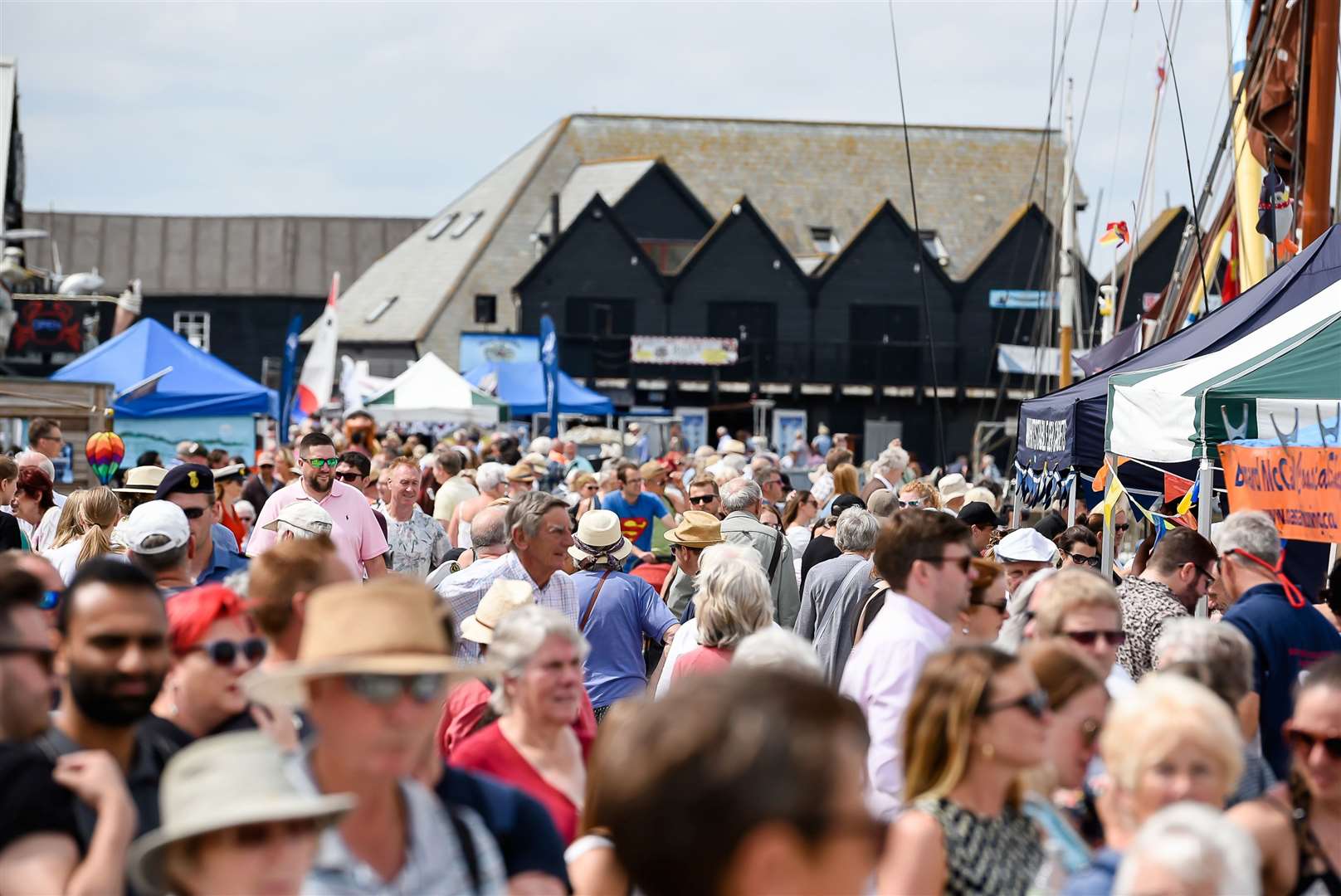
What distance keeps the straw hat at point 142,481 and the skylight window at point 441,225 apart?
50.8m

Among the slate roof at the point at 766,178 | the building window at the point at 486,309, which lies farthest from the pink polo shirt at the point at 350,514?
the slate roof at the point at 766,178

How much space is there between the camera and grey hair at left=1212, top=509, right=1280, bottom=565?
5.82 m

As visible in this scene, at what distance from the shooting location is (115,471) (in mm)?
12258

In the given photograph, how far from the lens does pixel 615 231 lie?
1992 inches

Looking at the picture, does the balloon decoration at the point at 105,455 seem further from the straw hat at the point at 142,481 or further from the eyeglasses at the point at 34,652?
the eyeglasses at the point at 34,652

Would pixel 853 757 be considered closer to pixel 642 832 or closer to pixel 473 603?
pixel 642 832

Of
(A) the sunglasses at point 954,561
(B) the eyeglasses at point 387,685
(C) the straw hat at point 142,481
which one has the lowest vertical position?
(B) the eyeglasses at point 387,685

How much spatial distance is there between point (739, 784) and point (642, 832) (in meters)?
0.17

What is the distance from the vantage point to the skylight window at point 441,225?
58.2 m

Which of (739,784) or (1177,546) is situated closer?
(739,784)

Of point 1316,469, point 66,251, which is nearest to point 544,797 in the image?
point 1316,469

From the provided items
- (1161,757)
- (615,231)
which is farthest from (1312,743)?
(615,231)

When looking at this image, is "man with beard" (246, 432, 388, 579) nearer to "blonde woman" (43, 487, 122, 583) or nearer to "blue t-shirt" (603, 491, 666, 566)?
"blonde woman" (43, 487, 122, 583)

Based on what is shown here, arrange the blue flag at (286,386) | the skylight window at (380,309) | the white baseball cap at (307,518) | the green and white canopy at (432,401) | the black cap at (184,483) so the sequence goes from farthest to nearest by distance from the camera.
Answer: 1. the skylight window at (380,309)
2. the green and white canopy at (432,401)
3. the blue flag at (286,386)
4. the white baseball cap at (307,518)
5. the black cap at (184,483)
